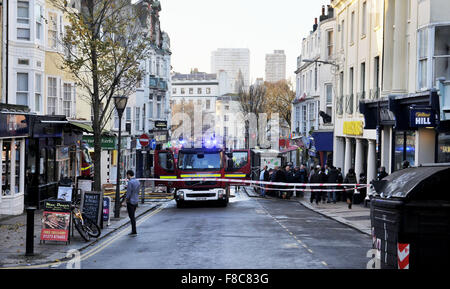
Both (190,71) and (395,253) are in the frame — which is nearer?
(395,253)

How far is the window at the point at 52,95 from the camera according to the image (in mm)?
30906

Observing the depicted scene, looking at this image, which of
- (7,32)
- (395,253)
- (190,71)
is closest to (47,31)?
(7,32)

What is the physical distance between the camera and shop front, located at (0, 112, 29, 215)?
23.1 metres

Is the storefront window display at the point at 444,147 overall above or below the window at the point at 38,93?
below

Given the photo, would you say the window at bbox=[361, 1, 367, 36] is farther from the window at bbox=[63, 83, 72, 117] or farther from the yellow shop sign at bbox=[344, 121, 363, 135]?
the window at bbox=[63, 83, 72, 117]

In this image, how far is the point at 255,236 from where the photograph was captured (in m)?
18.2

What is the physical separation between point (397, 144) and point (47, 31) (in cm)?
1696

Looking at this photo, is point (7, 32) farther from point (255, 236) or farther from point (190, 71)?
point (190, 71)

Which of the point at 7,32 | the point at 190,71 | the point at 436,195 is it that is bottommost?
the point at 436,195

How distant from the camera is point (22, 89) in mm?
28562

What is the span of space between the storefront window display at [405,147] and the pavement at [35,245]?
11.8m

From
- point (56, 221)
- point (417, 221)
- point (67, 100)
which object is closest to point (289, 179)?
point (67, 100)

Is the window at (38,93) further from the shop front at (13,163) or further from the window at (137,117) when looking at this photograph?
the window at (137,117)

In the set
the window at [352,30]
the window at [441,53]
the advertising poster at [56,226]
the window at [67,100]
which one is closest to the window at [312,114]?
the window at [352,30]
